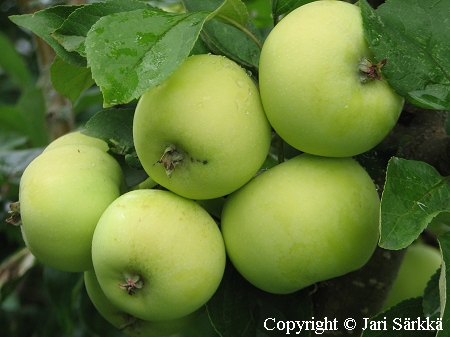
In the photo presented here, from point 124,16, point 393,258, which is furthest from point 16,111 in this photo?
point 393,258

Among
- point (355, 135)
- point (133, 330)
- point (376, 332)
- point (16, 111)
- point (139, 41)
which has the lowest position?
point (16, 111)

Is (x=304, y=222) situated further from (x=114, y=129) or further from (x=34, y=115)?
(x=34, y=115)

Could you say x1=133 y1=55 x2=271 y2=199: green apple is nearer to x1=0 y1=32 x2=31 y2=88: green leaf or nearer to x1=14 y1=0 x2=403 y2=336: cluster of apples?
x1=14 y1=0 x2=403 y2=336: cluster of apples

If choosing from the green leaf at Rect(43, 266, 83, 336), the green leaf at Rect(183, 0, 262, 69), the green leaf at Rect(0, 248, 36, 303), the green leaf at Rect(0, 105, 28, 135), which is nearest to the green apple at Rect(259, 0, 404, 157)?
the green leaf at Rect(183, 0, 262, 69)

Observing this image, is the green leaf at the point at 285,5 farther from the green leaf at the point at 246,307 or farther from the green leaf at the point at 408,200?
the green leaf at the point at 246,307

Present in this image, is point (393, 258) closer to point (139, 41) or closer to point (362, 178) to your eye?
point (362, 178)


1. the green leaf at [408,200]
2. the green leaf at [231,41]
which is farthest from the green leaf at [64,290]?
the green leaf at [408,200]

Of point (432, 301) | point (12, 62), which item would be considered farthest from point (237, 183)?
point (12, 62)
